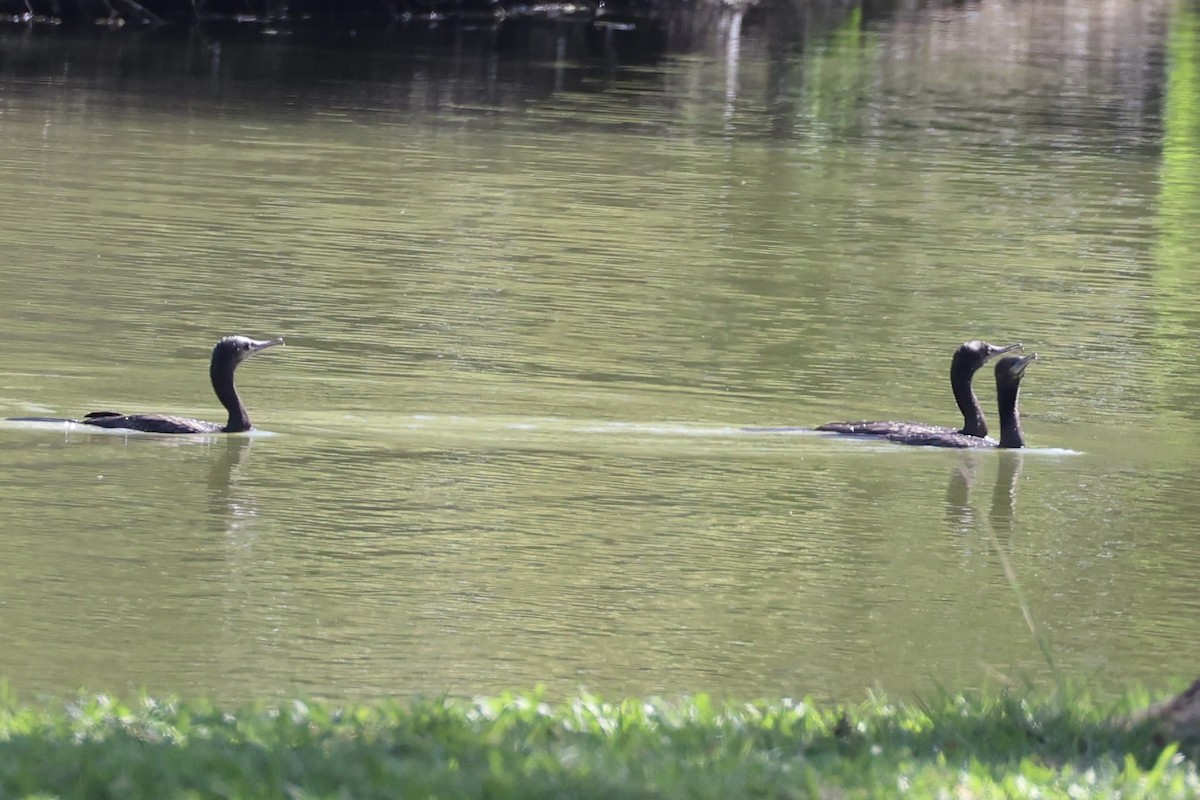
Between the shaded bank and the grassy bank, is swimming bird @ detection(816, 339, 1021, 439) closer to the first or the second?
the grassy bank

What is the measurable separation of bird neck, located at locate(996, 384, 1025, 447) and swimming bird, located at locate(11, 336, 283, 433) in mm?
5347

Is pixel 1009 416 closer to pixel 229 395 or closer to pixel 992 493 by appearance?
pixel 992 493

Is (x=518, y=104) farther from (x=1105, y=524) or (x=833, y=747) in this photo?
(x=833, y=747)

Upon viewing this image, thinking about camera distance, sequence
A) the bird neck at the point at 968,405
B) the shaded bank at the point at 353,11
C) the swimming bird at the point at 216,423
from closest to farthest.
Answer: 1. the swimming bird at the point at 216,423
2. the bird neck at the point at 968,405
3. the shaded bank at the point at 353,11

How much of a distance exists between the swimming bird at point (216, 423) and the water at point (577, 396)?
191 mm

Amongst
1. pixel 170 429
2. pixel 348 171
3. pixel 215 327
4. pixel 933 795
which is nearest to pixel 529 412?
pixel 170 429

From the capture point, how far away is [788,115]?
40.4 m

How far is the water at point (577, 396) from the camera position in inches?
431

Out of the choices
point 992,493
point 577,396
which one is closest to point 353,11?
point 577,396

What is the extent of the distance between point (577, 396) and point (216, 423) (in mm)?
2757

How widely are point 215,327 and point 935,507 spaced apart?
24.3 ft

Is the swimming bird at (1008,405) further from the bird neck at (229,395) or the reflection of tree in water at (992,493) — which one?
the bird neck at (229,395)

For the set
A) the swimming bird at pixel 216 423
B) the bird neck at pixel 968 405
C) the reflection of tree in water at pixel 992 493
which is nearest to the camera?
the reflection of tree in water at pixel 992 493

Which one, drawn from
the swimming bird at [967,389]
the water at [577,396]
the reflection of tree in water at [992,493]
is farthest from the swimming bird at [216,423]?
the reflection of tree in water at [992,493]
